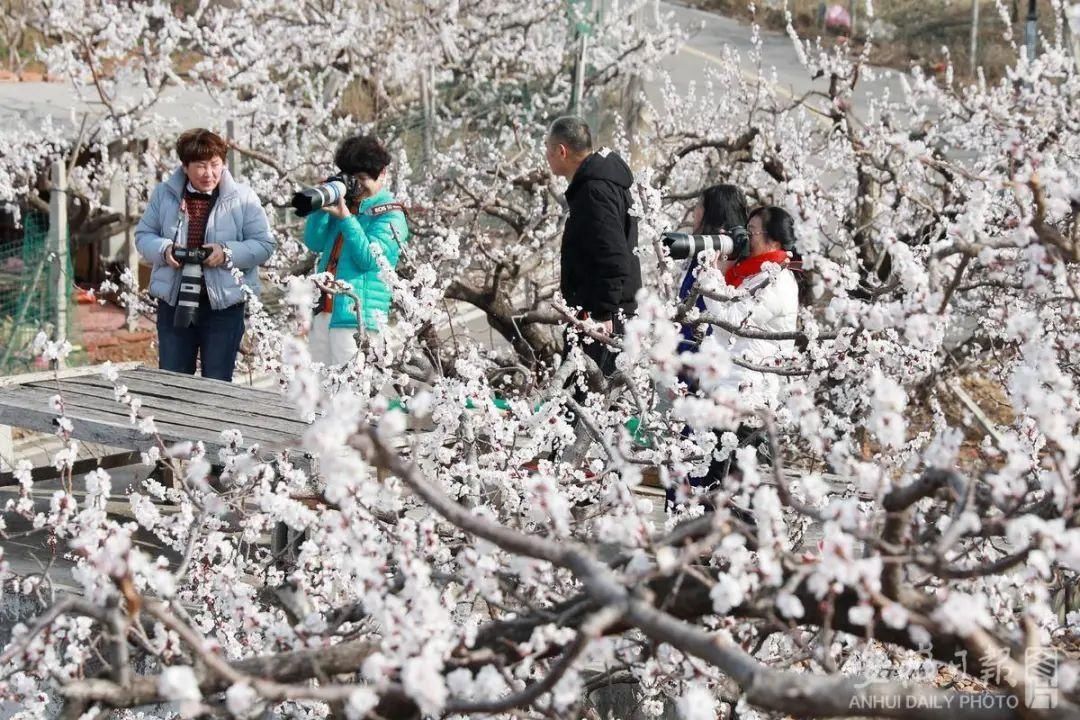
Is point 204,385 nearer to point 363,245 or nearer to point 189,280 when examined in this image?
point 189,280

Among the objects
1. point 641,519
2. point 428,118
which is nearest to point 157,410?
point 641,519

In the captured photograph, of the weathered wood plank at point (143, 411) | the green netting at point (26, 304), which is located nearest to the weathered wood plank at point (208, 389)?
the weathered wood plank at point (143, 411)

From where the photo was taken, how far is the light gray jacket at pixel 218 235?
599 cm

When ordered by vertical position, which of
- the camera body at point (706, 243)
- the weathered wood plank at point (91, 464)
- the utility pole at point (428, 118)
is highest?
the utility pole at point (428, 118)

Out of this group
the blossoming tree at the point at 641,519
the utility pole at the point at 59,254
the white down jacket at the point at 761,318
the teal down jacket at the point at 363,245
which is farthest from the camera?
the utility pole at the point at 59,254

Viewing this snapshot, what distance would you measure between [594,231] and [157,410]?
197 cm

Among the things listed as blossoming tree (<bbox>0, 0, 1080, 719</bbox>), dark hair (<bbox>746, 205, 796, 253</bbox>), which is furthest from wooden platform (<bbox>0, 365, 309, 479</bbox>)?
dark hair (<bbox>746, 205, 796, 253</bbox>)

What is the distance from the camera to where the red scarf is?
16.6ft

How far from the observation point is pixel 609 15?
49.2 feet

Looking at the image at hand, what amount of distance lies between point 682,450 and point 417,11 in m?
10.1

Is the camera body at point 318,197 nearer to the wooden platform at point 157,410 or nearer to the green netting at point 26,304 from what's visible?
the wooden platform at point 157,410

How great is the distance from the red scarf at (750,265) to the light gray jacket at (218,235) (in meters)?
2.06

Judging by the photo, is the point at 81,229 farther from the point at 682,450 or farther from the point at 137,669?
the point at 682,450

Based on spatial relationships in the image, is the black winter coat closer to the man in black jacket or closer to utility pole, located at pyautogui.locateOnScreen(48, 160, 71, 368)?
the man in black jacket
